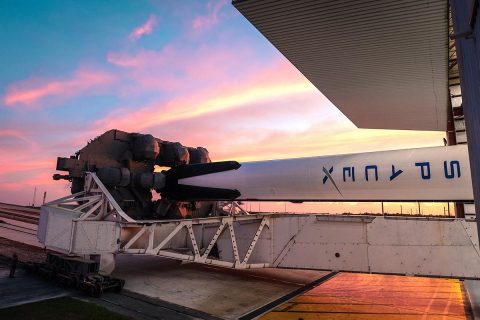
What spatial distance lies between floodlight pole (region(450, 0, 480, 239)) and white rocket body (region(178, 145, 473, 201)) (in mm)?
5524

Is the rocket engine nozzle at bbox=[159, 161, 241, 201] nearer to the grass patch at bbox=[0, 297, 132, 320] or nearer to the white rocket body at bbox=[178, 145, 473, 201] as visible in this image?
the white rocket body at bbox=[178, 145, 473, 201]

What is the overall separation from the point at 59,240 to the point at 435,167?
13.0 m

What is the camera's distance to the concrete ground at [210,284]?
31.9 feet

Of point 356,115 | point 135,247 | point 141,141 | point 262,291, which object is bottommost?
point 262,291

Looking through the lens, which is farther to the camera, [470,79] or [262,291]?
[262,291]

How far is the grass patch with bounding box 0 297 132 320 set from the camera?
25.4 feet

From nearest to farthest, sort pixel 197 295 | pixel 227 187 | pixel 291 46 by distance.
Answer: pixel 197 295
pixel 291 46
pixel 227 187

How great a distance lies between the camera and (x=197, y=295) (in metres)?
10.6

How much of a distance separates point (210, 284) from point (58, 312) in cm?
536

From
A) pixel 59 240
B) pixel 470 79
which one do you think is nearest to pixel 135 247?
pixel 59 240

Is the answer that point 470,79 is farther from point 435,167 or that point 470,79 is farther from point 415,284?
point 415,284

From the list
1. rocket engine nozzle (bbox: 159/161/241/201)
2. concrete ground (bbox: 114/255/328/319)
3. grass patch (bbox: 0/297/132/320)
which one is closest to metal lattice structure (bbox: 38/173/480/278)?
concrete ground (bbox: 114/255/328/319)

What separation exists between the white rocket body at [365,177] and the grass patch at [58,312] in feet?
22.7

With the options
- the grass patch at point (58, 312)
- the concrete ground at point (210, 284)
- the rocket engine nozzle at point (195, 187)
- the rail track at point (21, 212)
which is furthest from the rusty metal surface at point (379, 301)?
the rail track at point (21, 212)
